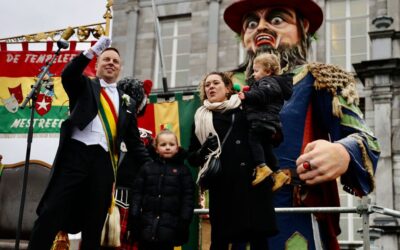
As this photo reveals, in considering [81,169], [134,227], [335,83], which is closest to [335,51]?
[335,83]

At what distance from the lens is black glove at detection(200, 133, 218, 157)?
363 cm

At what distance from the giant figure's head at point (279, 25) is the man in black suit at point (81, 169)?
1259mm

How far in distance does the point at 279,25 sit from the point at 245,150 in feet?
4.34

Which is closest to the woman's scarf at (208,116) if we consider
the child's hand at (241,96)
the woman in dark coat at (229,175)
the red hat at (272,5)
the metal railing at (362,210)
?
the woman in dark coat at (229,175)

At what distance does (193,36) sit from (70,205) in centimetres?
1303

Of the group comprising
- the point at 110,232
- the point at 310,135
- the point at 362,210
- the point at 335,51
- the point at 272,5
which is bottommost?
the point at 110,232

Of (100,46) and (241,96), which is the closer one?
(241,96)

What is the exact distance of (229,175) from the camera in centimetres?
355

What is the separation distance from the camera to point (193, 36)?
16.2 m

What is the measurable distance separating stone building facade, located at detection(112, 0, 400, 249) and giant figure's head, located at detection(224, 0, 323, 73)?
5256mm

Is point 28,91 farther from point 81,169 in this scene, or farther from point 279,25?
point 81,169

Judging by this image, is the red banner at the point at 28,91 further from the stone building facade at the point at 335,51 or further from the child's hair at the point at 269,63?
the child's hair at the point at 269,63

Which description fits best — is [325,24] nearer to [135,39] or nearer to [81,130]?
[135,39]

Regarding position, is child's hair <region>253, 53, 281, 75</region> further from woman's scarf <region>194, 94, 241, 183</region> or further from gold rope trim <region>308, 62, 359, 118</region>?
gold rope trim <region>308, 62, 359, 118</region>
